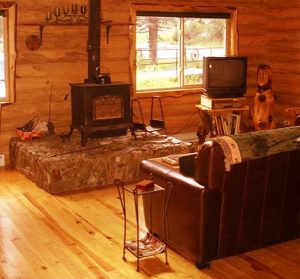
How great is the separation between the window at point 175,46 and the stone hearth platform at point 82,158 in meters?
1.52

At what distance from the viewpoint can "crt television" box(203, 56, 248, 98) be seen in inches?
272

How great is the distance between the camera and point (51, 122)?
250 inches

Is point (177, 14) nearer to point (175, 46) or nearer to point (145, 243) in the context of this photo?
point (175, 46)

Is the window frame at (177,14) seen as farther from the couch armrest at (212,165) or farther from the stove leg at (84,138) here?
the couch armrest at (212,165)

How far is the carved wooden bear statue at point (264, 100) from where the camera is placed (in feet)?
23.7

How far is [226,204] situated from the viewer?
130 inches

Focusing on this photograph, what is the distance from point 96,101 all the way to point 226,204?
2.74 metres

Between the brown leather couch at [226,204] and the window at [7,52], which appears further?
the window at [7,52]

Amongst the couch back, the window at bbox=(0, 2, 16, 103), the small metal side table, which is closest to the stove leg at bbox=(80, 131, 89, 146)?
the window at bbox=(0, 2, 16, 103)

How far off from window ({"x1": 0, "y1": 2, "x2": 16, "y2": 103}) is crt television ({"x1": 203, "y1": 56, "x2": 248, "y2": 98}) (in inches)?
98.5

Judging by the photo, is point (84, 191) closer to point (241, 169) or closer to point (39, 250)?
point (39, 250)

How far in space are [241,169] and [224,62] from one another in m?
3.94

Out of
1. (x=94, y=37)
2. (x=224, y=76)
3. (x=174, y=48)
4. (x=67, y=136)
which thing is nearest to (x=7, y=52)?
(x=94, y=37)

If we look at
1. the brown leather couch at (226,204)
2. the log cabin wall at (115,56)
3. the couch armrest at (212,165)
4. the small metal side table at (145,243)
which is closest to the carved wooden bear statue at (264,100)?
the log cabin wall at (115,56)
